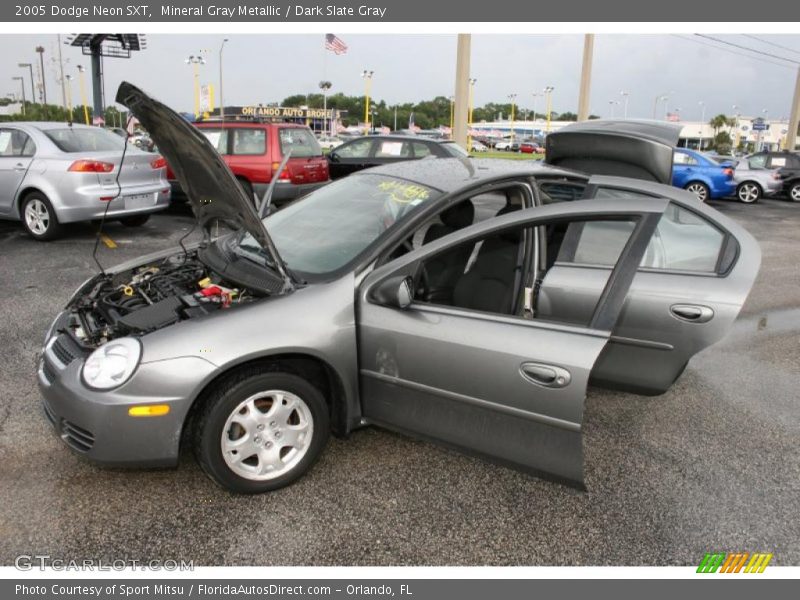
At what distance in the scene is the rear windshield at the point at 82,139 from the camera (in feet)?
26.7

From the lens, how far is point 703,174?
16375 millimetres

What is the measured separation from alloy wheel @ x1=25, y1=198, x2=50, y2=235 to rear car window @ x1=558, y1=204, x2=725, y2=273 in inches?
291

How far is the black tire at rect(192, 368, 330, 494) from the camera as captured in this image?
264cm

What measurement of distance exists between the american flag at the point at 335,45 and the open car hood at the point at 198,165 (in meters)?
25.7

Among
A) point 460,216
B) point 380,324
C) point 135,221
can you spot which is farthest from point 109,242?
point 380,324

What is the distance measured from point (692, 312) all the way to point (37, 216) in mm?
8184

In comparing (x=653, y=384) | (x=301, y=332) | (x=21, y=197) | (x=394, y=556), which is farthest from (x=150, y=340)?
(x=21, y=197)

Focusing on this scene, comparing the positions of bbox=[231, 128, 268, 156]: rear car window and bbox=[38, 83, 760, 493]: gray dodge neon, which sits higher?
bbox=[231, 128, 268, 156]: rear car window

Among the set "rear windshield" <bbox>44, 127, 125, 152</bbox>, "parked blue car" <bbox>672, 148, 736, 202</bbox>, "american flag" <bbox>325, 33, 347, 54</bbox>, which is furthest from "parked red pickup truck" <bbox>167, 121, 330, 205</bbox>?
"american flag" <bbox>325, 33, 347, 54</bbox>

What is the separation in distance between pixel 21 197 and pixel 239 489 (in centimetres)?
738

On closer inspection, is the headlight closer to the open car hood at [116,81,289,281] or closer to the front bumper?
the front bumper

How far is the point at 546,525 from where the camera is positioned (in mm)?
2707

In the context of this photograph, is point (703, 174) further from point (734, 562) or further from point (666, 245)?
point (734, 562)

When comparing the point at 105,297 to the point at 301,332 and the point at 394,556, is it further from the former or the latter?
the point at 394,556
